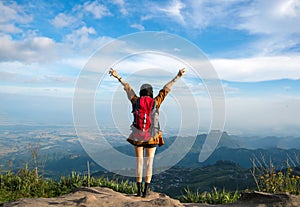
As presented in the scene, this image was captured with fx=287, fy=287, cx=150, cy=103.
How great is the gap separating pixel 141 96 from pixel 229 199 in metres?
4.37

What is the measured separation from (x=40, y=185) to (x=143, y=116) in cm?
528

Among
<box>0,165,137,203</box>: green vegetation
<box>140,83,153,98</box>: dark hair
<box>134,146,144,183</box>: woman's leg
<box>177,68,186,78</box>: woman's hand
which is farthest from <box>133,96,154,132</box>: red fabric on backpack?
<box>0,165,137,203</box>: green vegetation

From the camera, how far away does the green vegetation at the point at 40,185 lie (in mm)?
8859

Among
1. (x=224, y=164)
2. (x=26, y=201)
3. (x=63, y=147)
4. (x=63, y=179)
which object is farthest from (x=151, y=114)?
(x=63, y=147)

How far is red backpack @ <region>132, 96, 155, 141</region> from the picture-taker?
238 inches

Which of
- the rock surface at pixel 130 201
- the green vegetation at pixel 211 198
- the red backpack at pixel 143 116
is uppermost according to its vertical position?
the red backpack at pixel 143 116

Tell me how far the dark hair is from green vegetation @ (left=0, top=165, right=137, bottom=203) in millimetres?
4134

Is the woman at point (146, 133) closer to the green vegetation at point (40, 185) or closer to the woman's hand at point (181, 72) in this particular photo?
the woman's hand at point (181, 72)

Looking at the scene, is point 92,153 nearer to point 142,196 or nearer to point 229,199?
point 142,196

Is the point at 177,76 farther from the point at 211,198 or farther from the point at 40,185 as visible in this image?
the point at 40,185

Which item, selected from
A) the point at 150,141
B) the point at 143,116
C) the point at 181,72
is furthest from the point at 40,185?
the point at 181,72

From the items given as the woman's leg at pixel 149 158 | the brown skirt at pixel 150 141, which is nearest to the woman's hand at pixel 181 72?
the brown skirt at pixel 150 141

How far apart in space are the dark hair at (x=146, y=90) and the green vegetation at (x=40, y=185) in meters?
4.13

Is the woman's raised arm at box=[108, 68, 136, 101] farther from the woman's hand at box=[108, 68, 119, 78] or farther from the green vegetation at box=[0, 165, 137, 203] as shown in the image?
the green vegetation at box=[0, 165, 137, 203]
